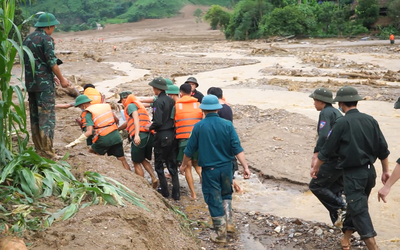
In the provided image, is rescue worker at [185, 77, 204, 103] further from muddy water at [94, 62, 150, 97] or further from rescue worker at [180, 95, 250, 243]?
muddy water at [94, 62, 150, 97]

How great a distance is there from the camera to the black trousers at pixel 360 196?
16.1 ft

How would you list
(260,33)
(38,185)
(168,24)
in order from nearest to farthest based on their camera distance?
(38,185) → (260,33) → (168,24)

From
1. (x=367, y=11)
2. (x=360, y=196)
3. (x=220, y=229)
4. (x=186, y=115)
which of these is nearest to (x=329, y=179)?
(x=360, y=196)

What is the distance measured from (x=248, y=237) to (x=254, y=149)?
12.7 ft

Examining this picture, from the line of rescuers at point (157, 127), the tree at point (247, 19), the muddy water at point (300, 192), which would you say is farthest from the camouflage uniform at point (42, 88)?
the tree at point (247, 19)

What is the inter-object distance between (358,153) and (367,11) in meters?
44.7

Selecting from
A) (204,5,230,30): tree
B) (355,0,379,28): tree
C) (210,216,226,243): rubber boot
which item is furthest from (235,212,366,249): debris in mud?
(204,5,230,30): tree

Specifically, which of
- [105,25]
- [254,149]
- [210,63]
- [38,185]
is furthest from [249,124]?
[105,25]

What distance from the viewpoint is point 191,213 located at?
→ 6949 millimetres

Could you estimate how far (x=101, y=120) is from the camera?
296 inches

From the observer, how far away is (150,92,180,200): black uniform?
7230mm

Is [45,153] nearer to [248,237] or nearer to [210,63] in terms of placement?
[248,237]

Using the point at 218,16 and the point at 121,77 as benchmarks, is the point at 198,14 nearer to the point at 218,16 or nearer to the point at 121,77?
the point at 218,16

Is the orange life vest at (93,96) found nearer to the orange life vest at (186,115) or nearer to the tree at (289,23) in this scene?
the orange life vest at (186,115)
